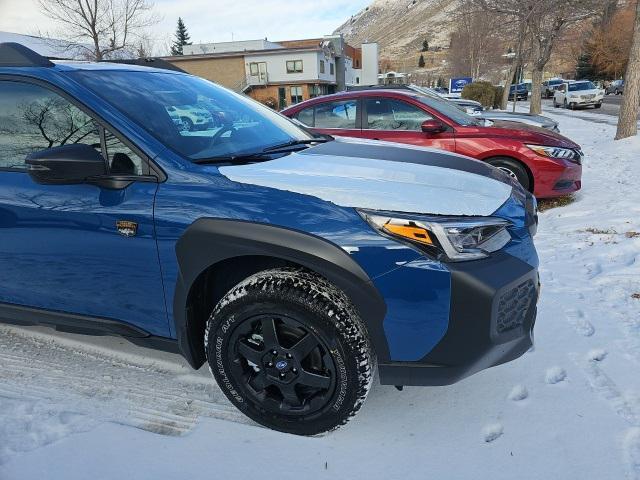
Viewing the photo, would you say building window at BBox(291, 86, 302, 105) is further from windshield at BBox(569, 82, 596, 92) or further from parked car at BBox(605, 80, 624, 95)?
parked car at BBox(605, 80, 624, 95)

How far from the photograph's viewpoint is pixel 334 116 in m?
6.38

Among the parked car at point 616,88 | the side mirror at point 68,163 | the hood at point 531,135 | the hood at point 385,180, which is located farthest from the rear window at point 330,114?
the parked car at point 616,88

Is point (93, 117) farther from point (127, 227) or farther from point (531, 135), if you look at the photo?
point (531, 135)

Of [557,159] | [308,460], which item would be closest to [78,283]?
[308,460]

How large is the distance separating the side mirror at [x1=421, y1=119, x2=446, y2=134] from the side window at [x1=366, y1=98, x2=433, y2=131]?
0.63ft

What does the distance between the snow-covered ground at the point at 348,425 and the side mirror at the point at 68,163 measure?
120cm

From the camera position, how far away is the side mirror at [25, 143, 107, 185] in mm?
2113

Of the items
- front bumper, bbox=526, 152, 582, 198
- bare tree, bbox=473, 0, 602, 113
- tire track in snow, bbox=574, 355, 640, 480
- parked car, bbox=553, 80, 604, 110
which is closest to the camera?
tire track in snow, bbox=574, 355, 640, 480

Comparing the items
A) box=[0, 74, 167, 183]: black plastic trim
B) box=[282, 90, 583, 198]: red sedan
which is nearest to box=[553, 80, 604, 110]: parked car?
box=[282, 90, 583, 198]: red sedan

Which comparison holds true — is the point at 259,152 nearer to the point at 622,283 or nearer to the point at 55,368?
the point at 55,368

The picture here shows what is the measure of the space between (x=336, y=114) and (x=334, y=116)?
0.12 ft

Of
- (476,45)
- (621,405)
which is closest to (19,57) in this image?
(621,405)

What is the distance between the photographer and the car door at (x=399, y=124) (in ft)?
19.1

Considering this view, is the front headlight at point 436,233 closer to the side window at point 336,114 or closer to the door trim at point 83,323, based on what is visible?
Result: the door trim at point 83,323
